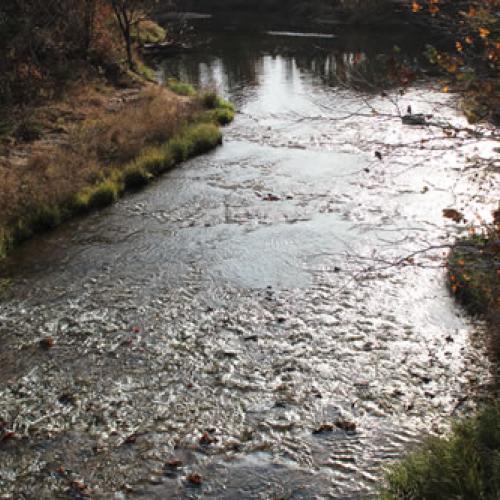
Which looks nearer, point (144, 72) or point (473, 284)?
point (473, 284)

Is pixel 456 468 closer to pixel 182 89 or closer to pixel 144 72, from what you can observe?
pixel 182 89

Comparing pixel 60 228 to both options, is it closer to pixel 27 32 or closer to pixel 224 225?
pixel 224 225

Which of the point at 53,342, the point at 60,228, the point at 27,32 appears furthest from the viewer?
the point at 27,32

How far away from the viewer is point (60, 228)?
48.9 ft

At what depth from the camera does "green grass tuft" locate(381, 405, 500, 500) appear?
5.59 m

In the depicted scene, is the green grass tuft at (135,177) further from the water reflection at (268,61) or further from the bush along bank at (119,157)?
the water reflection at (268,61)

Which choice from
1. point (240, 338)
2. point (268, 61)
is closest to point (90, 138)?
point (240, 338)

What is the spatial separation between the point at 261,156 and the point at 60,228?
303 inches

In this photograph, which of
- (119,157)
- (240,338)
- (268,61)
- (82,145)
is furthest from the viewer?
(268,61)

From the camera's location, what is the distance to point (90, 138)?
63.0 ft

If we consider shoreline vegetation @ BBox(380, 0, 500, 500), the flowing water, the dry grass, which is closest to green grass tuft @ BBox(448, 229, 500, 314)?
the flowing water

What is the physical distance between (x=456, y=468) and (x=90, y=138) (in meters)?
16.1

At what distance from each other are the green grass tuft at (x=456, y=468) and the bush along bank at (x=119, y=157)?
1008 cm

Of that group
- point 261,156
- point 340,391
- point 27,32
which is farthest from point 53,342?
point 27,32
